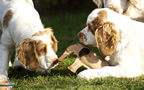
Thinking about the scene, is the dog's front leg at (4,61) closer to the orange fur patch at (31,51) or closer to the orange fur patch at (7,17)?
the orange fur patch at (7,17)

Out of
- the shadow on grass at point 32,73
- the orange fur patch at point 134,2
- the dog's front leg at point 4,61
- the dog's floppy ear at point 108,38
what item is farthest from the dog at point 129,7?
the dog's front leg at point 4,61

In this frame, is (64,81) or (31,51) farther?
(31,51)

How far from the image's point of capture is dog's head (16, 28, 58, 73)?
505cm

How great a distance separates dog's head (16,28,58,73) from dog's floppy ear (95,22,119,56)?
2.68 feet

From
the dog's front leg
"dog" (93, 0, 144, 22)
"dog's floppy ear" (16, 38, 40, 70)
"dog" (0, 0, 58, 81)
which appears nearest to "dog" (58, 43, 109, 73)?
"dog" (0, 0, 58, 81)

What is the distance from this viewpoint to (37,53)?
510 centimetres

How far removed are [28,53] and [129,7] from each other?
248 cm

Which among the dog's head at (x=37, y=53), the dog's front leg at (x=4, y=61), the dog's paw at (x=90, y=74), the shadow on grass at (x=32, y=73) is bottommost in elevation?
the shadow on grass at (x=32, y=73)

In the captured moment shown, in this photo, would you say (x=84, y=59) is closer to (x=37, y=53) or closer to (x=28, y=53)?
(x=37, y=53)

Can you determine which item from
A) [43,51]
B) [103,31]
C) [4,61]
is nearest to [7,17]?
[4,61]

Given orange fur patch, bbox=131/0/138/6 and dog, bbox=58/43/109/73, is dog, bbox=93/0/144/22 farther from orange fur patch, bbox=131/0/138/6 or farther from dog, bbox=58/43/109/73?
dog, bbox=58/43/109/73

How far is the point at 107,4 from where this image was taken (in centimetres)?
621

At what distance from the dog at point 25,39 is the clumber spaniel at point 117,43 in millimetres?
684

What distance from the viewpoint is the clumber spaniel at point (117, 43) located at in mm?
5027
